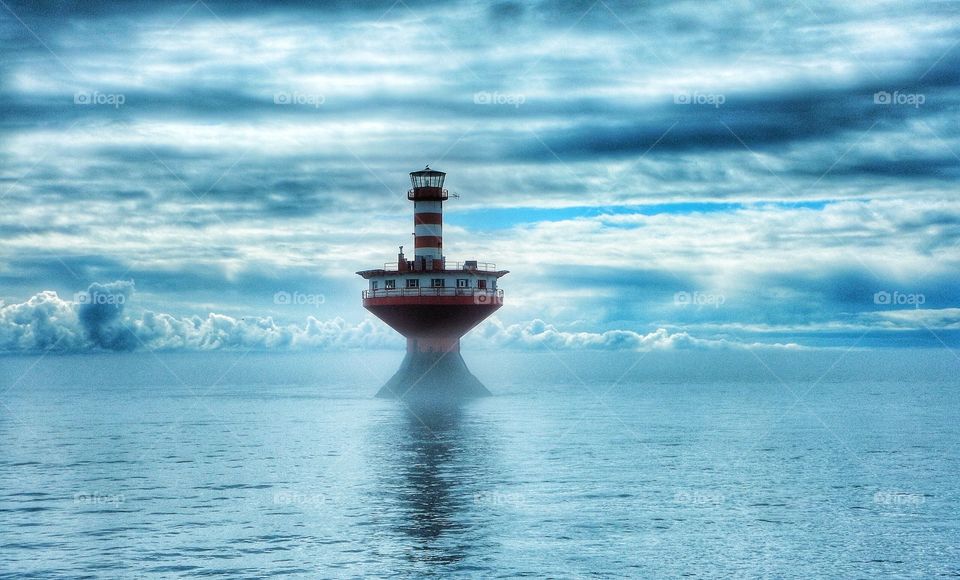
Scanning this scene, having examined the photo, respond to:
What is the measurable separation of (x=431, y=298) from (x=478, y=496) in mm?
43025

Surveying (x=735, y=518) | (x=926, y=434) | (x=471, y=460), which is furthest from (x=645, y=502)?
(x=926, y=434)

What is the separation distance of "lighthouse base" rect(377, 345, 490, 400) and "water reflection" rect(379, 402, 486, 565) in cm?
1215

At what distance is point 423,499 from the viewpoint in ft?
130

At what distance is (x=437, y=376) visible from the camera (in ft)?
287

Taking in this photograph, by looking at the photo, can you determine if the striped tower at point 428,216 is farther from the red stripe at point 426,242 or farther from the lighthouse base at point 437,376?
the lighthouse base at point 437,376

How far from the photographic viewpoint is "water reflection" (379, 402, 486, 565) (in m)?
31.8

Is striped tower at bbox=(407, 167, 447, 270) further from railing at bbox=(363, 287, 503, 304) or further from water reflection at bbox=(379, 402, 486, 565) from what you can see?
water reflection at bbox=(379, 402, 486, 565)

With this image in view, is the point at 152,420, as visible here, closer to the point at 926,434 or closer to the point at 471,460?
the point at 471,460

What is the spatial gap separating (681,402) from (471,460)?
5776cm

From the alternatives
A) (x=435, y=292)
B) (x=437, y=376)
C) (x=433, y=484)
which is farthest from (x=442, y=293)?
(x=433, y=484)

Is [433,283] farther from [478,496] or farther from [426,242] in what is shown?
[478,496]

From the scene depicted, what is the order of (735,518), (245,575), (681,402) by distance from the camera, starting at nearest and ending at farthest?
(245,575) → (735,518) → (681,402)

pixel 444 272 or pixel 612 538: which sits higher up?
pixel 444 272

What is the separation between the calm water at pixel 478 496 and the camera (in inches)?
1185
